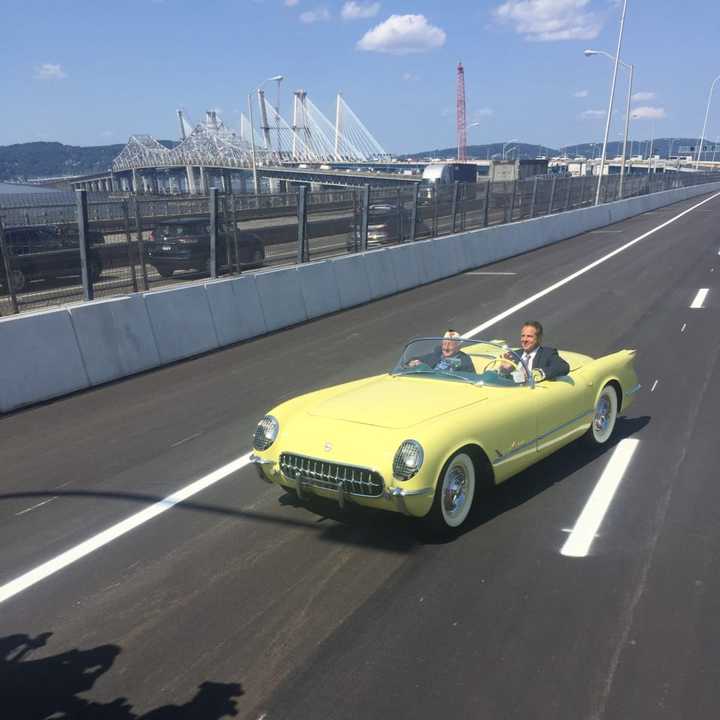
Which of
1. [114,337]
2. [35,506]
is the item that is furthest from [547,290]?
[35,506]

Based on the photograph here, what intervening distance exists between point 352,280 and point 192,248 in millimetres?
4227

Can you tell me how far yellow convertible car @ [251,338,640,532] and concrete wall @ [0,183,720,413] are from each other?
16.5ft

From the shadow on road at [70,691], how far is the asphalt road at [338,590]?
0.01m

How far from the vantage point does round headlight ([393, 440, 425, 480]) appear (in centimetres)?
493

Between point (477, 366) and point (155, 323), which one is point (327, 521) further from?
point (155, 323)

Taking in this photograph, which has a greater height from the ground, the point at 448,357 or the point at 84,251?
the point at 84,251

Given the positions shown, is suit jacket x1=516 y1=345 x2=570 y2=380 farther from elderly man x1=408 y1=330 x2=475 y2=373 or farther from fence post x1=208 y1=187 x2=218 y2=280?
fence post x1=208 y1=187 x2=218 y2=280

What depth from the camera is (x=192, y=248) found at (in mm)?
13508

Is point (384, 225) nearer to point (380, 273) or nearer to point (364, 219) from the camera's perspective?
point (364, 219)

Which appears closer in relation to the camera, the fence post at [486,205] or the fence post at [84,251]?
the fence post at [84,251]

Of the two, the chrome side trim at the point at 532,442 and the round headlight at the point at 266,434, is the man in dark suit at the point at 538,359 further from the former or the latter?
the round headlight at the point at 266,434

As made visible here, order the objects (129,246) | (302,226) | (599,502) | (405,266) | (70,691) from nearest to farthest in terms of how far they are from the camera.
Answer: (70,691) → (599,502) → (129,246) → (302,226) → (405,266)

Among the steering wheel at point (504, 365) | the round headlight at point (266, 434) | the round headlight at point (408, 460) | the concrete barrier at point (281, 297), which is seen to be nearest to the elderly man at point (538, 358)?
the steering wheel at point (504, 365)

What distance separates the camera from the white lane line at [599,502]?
5129 mm
